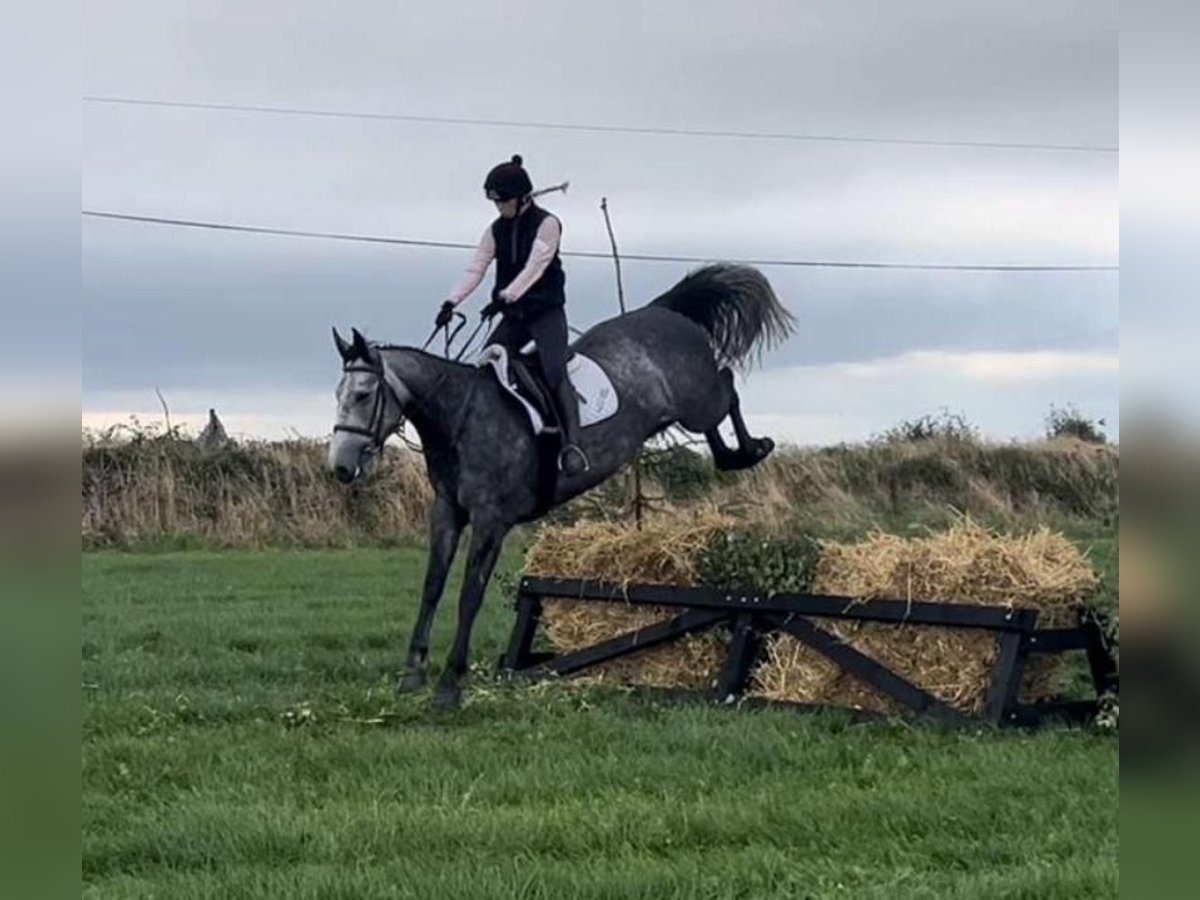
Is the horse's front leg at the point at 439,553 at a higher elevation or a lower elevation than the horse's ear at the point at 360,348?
lower

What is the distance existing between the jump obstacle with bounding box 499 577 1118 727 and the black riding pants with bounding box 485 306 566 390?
1.28 metres

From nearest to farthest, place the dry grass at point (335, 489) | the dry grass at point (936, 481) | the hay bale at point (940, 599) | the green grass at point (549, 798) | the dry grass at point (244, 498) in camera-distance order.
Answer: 1. the green grass at point (549, 798)
2. the hay bale at point (940, 599)
3. the dry grass at point (936, 481)
4. the dry grass at point (335, 489)
5. the dry grass at point (244, 498)

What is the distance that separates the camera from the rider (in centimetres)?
815

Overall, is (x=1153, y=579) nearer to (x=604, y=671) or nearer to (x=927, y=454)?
(x=604, y=671)

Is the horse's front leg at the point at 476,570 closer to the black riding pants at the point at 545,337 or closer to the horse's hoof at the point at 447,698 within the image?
the horse's hoof at the point at 447,698

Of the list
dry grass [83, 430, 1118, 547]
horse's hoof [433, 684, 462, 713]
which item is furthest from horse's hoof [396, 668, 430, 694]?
dry grass [83, 430, 1118, 547]

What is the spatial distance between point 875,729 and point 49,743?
569 centimetres

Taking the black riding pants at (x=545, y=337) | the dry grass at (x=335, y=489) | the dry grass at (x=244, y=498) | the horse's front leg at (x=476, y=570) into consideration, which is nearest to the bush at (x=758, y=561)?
the horse's front leg at (x=476, y=570)

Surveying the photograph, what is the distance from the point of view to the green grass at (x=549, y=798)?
447cm

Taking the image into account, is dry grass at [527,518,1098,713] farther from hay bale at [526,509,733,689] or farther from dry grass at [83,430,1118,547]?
dry grass at [83,430,1118,547]

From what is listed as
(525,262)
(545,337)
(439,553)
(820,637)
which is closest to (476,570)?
(439,553)

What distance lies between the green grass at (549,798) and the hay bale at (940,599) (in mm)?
514

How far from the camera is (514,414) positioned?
27.6ft

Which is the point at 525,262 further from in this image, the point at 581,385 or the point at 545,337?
the point at 581,385
